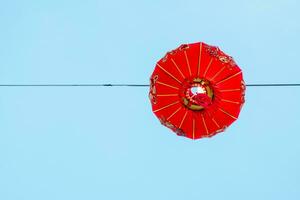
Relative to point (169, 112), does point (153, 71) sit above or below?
above

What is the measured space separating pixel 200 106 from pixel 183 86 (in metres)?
0.62

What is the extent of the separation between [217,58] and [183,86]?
35.6 inches

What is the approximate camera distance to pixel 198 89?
30.5 ft

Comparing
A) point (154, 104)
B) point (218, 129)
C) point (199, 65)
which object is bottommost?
point (218, 129)

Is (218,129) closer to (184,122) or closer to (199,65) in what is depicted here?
(184,122)

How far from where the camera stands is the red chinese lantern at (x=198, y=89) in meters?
9.20

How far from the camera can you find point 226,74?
934cm

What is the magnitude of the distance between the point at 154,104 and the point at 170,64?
96 cm

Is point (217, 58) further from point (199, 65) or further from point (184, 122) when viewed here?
point (184, 122)

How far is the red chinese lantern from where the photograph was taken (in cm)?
920

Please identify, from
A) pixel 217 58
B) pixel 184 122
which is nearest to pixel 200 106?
pixel 184 122

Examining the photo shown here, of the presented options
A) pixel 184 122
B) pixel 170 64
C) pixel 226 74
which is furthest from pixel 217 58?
pixel 184 122

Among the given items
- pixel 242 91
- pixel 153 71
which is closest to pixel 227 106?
pixel 242 91

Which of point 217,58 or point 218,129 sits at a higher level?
point 217,58
